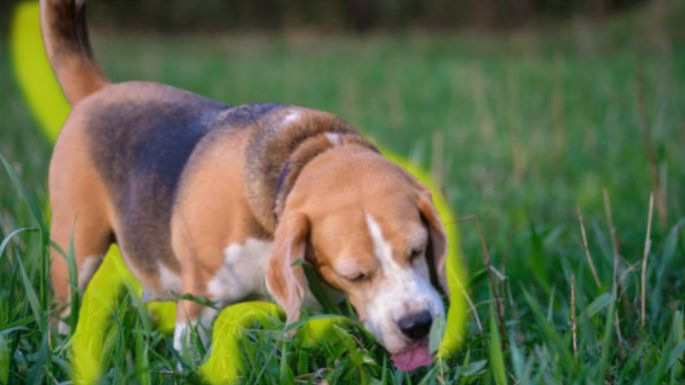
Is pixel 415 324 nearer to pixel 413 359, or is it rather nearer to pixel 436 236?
pixel 413 359

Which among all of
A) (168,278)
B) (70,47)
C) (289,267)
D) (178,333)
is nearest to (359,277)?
(289,267)

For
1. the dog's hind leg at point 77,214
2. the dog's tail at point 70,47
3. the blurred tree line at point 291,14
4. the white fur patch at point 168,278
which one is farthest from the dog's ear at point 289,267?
the blurred tree line at point 291,14

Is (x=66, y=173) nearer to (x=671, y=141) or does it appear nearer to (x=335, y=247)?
(x=335, y=247)

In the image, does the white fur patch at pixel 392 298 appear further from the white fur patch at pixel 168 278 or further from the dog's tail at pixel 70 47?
the dog's tail at pixel 70 47

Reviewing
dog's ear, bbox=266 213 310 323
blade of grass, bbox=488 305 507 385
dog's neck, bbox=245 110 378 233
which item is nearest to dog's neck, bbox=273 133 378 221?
dog's neck, bbox=245 110 378 233

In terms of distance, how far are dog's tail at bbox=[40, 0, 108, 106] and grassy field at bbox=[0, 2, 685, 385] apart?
598mm

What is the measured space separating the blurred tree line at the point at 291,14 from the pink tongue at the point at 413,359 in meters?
25.8

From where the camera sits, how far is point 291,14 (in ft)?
99.6

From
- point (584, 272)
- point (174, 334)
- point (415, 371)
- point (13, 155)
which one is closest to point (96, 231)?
point (174, 334)

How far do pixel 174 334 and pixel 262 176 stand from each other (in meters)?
0.73

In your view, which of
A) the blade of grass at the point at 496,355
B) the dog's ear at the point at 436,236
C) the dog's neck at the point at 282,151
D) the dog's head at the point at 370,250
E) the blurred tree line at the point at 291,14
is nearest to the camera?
the blade of grass at the point at 496,355

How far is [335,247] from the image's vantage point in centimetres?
282

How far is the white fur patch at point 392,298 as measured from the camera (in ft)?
8.95

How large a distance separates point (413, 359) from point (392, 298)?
0.22 m
